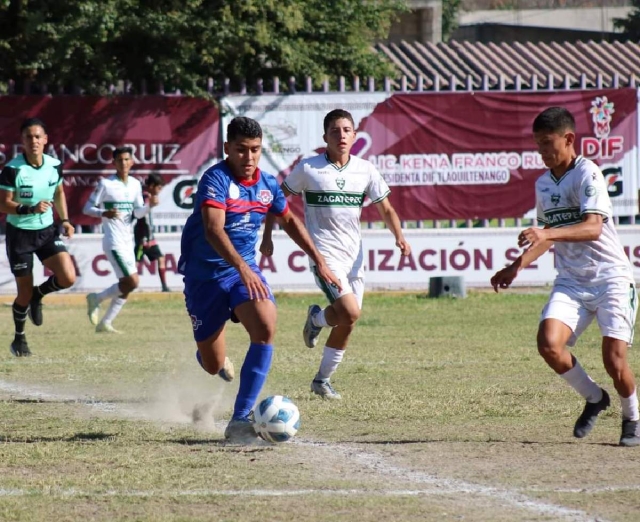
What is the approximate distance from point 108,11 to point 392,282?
6.39 m

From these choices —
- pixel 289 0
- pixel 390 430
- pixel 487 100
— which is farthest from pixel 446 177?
pixel 390 430

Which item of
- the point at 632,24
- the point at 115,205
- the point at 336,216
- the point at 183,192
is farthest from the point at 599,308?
the point at 632,24

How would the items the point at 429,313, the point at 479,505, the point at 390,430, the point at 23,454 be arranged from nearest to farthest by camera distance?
the point at 479,505
the point at 23,454
the point at 390,430
the point at 429,313

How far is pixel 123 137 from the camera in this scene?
65.8 ft

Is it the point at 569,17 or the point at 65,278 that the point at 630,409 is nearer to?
the point at 65,278

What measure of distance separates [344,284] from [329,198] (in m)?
0.68

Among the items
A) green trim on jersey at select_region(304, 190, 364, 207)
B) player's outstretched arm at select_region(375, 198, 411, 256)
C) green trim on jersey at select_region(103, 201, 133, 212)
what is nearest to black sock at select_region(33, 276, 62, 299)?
green trim on jersey at select_region(103, 201, 133, 212)

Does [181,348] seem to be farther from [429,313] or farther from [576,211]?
[576,211]

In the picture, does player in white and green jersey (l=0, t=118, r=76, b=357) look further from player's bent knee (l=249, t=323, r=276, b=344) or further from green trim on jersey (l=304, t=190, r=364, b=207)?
player's bent knee (l=249, t=323, r=276, b=344)

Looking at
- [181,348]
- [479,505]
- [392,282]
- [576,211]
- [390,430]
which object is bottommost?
[392,282]

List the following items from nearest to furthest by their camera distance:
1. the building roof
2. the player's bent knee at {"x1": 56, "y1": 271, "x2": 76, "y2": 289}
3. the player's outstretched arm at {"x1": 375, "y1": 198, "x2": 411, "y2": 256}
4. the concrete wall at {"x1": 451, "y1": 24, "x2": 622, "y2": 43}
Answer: the player's outstretched arm at {"x1": 375, "y1": 198, "x2": 411, "y2": 256}, the player's bent knee at {"x1": 56, "y1": 271, "x2": 76, "y2": 289}, the building roof, the concrete wall at {"x1": 451, "y1": 24, "x2": 622, "y2": 43}

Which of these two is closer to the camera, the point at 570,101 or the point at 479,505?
the point at 479,505

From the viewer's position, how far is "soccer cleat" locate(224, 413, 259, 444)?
7.07 metres

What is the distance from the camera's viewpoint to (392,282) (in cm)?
2061
